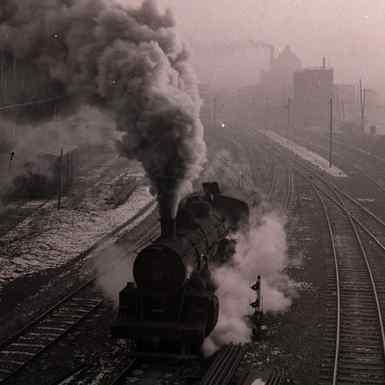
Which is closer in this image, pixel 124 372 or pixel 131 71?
pixel 124 372

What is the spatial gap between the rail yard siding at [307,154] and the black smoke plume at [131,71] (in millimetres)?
28048

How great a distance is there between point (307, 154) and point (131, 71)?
40489mm

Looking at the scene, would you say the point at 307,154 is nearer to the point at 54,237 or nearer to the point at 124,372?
the point at 54,237

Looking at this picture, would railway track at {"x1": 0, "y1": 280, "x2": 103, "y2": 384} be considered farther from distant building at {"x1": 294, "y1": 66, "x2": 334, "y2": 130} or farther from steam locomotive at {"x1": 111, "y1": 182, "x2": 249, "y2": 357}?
distant building at {"x1": 294, "y1": 66, "x2": 334, "y2": 130}

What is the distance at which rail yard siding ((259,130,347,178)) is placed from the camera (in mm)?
42572

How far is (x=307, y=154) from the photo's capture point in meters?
52.2

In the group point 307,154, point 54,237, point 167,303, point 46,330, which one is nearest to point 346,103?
point 307,154

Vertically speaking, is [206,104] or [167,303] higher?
[206,104]

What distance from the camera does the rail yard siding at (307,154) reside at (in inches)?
1676

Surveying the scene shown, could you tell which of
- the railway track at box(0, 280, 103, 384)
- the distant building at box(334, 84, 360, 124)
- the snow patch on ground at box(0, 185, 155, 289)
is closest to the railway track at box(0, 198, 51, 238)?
the snow patch on ground at box(0, 185, 155, 289)

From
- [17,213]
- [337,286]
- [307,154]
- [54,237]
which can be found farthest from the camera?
[307,154]

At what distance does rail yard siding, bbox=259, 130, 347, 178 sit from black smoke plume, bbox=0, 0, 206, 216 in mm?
28048

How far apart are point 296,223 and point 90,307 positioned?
12.7 metres

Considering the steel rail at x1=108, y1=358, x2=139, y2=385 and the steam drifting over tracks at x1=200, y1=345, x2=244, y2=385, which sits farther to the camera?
the steel rail at x1=108, y1=358, x2=139, y2=385
